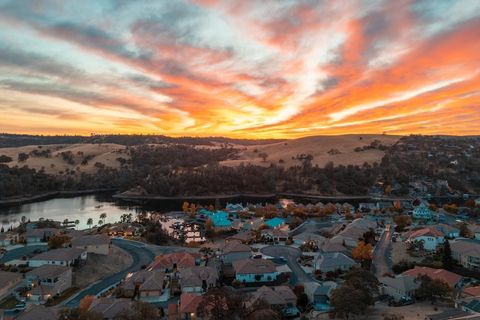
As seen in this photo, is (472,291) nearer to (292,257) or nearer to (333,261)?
(333,261)

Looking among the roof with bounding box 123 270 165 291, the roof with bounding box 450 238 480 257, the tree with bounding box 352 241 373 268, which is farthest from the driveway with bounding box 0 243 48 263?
the roof with bounding box 450 238 480 257

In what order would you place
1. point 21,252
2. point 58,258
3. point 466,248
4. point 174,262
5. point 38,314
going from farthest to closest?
point 21,252, point 174,262, point 466,248, point 58,258, point 38,314

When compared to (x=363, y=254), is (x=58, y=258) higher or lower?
higher

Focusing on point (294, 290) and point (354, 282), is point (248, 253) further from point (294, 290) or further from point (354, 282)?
point (354, 282)

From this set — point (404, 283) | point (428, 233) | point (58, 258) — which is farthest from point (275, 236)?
point (58, 258)

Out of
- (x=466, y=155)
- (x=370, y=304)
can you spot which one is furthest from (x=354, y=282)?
(x=466, y=155)

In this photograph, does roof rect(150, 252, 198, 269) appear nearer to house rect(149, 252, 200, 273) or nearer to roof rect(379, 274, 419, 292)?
house rect(149, 252, 200, 273)

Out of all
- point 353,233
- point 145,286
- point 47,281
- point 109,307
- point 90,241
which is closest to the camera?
point 109,307
